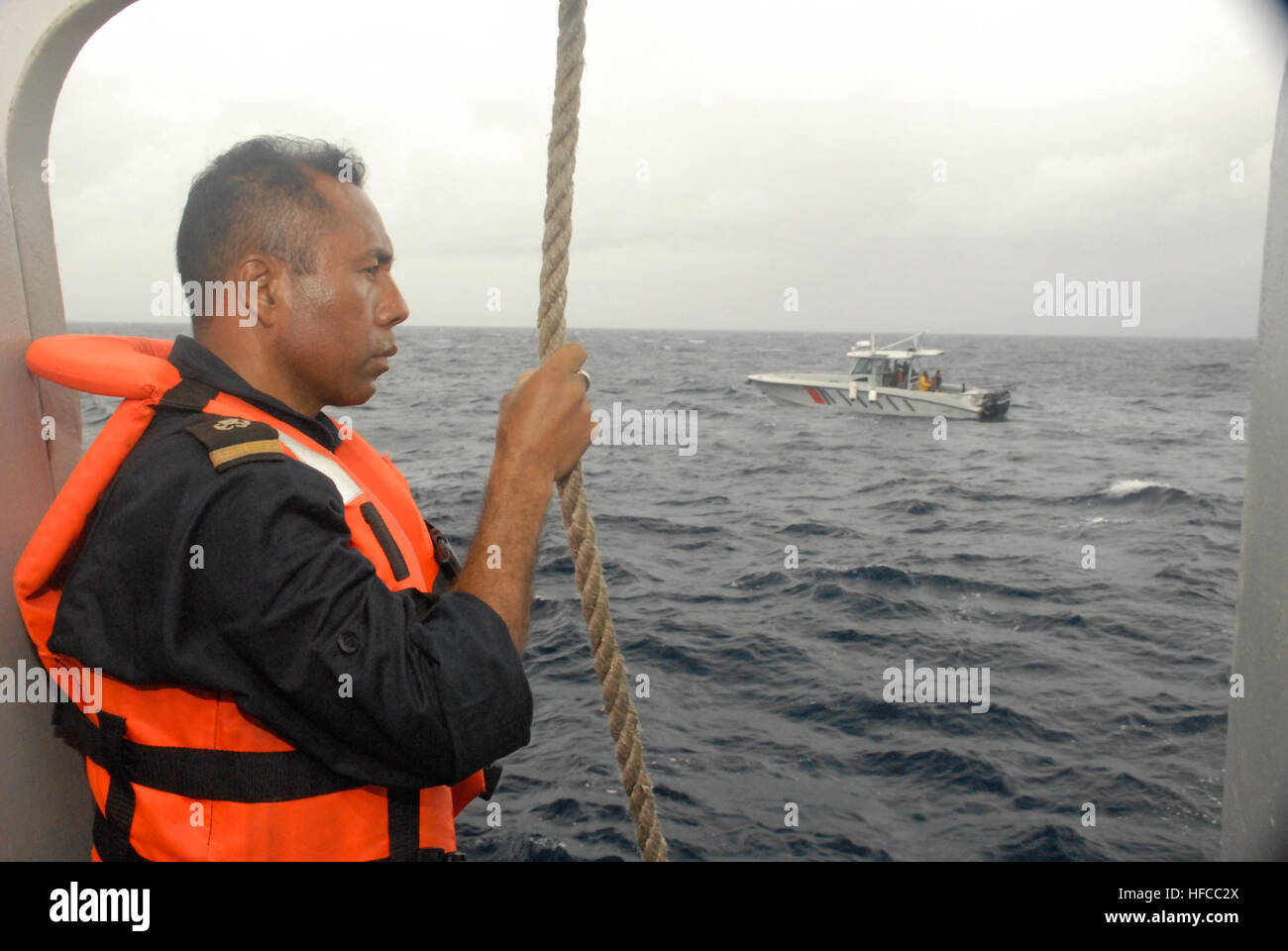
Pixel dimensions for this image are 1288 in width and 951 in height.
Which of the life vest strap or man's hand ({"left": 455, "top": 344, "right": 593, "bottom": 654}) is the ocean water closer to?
the life vest strap

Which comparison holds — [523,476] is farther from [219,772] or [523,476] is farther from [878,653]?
[878,653]

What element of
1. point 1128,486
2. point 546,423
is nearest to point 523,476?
point 546,423

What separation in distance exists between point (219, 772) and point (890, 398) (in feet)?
114

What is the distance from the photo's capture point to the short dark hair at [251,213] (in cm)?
158

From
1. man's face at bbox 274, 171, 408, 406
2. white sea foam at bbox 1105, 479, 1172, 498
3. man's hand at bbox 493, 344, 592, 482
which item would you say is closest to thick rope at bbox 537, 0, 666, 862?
man's hand at bbox 493, 344, 592, 482

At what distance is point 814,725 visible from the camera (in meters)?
9.54

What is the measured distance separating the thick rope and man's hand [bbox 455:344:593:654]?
117 mm

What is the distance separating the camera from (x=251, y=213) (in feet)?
5.19

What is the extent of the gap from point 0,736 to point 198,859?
30.0 inches

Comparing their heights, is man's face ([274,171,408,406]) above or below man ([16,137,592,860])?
above

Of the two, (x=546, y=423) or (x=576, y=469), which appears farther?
(x=576, y=469)

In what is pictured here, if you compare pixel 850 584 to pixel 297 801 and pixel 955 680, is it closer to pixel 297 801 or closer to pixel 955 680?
pixel 955 680

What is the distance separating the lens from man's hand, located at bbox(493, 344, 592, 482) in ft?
4.99

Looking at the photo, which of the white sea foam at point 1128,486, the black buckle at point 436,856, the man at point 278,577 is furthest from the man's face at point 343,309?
the white sea foam at point 1128,486
